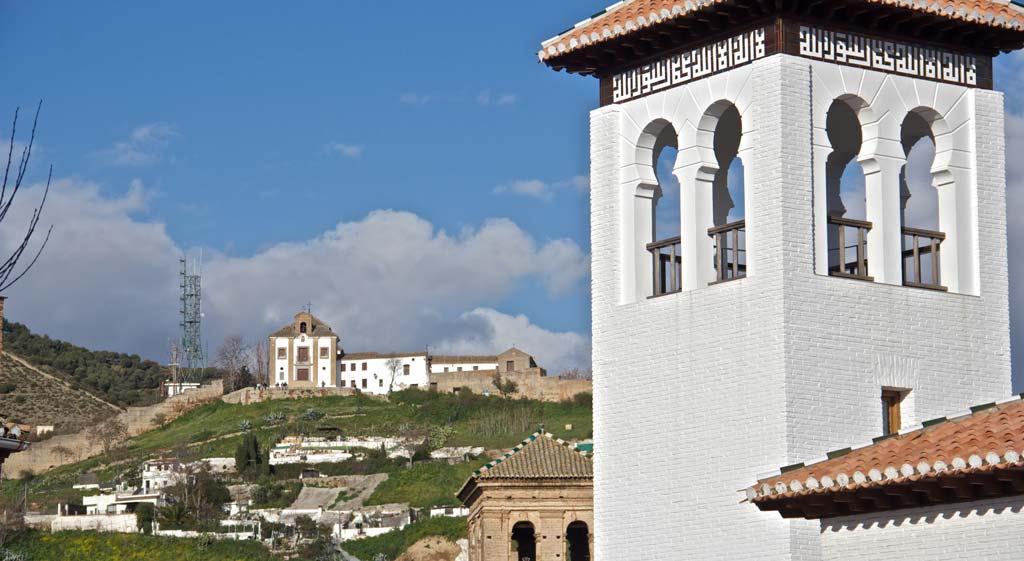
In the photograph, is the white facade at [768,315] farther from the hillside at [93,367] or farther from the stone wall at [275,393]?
the hillside at [93,367]

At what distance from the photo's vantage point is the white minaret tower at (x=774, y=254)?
46.9 feet

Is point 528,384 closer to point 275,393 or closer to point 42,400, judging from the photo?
point 275,393

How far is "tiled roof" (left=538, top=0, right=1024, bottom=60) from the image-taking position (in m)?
14.9

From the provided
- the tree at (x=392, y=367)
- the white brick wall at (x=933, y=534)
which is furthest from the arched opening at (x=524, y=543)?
the tree at (x=392, y=367)

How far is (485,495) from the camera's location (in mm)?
32219

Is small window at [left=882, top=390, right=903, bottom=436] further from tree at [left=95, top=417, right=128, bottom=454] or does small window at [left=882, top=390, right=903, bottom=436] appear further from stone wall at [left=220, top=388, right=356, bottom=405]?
stone wall at [left=220, top=388, right=356, bottom=405]

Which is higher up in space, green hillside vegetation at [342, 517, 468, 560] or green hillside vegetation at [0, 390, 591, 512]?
green hillside vegetation at [0, 390, 591, 512]

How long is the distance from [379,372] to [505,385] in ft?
61.5

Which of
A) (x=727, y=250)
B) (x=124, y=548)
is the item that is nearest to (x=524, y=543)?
(x=727, y=250)

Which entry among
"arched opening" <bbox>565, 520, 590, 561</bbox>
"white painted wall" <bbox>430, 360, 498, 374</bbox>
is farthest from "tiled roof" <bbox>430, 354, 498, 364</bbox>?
"arched opening" <bbox>565, 520, 590, 561</bbox>

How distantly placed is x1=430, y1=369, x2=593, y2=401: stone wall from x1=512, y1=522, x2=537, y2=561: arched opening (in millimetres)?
→ 68843

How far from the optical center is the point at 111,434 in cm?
10688

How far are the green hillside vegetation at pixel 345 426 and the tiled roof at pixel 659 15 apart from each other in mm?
65787

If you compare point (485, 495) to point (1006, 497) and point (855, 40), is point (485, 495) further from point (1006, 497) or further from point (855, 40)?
point (1006, 497)
